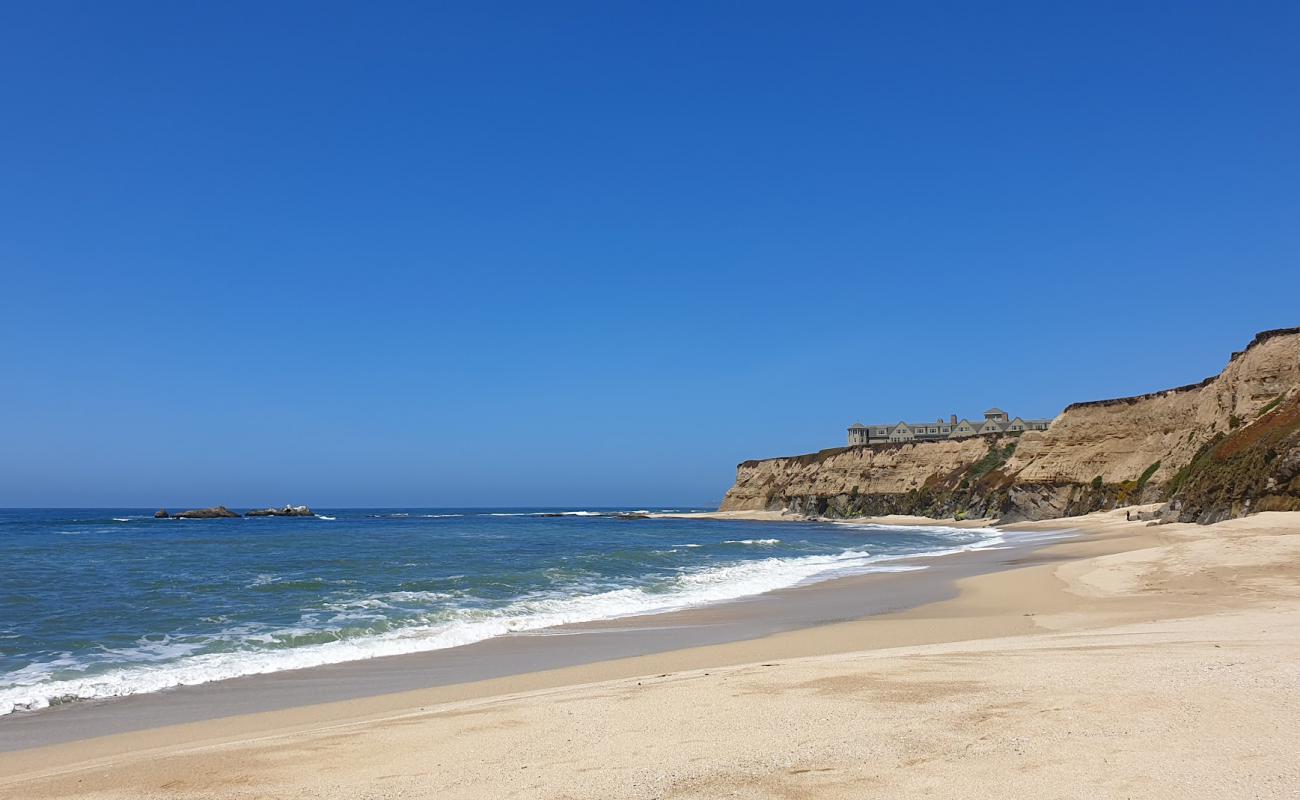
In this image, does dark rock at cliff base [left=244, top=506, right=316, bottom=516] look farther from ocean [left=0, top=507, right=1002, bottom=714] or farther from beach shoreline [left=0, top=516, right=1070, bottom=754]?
beach shoreline [left=0, top=516, right=1070, bottom=754]

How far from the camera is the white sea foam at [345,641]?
10.2 metres

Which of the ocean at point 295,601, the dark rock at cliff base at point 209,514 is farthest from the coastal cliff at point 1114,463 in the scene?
the dark rock at cliff base at point 209,514

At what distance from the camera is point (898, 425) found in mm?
148625

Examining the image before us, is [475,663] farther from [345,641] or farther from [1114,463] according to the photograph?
[1114,463]

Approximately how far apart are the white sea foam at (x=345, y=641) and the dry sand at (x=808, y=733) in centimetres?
285

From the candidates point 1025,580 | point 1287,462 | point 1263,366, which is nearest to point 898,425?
point 1263,366

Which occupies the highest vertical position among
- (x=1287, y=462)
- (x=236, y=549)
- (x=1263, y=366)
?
(x=1263, y=366)

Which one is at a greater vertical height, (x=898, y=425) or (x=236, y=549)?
(x=898, y=425)

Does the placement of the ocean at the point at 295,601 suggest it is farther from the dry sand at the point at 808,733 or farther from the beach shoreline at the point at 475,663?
the dry sand at the point at 808,733

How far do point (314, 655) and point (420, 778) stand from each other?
316 inches

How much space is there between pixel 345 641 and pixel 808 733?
10.2 m

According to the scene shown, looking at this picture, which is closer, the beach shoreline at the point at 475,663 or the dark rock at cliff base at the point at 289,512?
the beach shoreline at the point at 475,663

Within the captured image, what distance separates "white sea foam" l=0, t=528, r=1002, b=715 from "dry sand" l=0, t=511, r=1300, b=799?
2.85 m

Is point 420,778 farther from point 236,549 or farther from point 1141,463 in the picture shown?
point 1141,463
